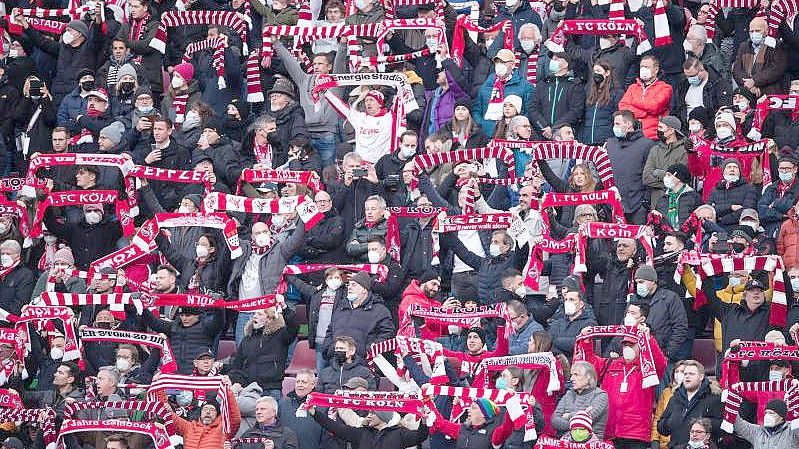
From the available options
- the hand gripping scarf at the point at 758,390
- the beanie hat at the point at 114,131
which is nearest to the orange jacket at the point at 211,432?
the hand gripping scarf at the point at 758,390

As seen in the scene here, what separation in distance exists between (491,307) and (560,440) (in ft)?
6.31

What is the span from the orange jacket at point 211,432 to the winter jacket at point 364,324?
1.17 m

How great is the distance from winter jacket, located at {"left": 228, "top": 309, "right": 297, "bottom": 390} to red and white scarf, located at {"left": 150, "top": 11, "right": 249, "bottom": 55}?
5755 mm

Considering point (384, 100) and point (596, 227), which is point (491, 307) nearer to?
point (596, 227)

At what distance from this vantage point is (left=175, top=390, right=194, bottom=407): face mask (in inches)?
805

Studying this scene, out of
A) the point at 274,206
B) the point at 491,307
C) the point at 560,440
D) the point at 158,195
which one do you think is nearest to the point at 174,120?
the point at 158,195

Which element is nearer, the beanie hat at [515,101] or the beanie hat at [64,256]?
the beanie hat at [64,256]

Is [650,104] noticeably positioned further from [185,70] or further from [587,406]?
[185,70]

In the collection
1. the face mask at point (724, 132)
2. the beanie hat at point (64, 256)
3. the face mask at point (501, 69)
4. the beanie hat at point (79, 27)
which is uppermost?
the beanie hat at point (79, 27)

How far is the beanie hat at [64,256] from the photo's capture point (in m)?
22.3

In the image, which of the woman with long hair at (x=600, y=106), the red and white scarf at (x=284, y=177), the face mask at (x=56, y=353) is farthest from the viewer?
the woman with long hair at (x=600, y=106)

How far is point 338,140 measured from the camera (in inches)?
945

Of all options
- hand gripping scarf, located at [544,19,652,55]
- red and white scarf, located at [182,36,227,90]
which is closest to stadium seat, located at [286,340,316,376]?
red and white scarf, located at [182,36,227,90]

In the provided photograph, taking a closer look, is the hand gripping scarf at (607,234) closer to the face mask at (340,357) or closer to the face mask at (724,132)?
the face mask at (724,132)
